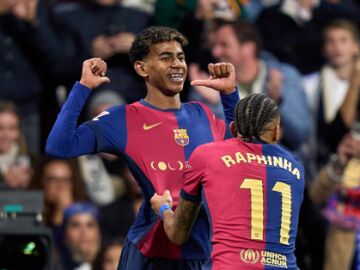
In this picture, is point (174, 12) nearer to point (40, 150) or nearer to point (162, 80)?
point (40, 150)

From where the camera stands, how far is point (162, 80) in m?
7.12

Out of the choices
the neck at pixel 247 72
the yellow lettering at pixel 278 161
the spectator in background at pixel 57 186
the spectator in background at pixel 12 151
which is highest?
the yellow lettering at pixel 278 161

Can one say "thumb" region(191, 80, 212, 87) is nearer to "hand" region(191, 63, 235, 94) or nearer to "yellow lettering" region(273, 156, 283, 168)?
"hand" region(191, 63, 235, 94)

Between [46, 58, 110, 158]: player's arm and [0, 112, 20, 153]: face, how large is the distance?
3958mm

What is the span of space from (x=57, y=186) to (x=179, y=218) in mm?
4557

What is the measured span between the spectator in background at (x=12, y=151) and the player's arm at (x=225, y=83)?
3.90 meters

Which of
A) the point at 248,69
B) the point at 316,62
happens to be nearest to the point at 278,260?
the point at 248,69

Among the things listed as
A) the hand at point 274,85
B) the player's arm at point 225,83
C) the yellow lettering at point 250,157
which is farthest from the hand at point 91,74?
the hand at point 274,85

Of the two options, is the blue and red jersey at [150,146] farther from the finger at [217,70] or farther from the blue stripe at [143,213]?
the finger at [217,70]

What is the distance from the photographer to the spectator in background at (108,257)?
1005 cm

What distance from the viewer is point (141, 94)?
11.5m

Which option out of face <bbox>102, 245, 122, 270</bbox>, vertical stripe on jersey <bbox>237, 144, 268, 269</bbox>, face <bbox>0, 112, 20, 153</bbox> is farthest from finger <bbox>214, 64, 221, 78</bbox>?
face <bbox>0, 112, 20, 153</bbox>

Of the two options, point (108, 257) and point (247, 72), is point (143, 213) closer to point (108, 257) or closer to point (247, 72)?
point (108, 257)

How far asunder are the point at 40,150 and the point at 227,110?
441cm
